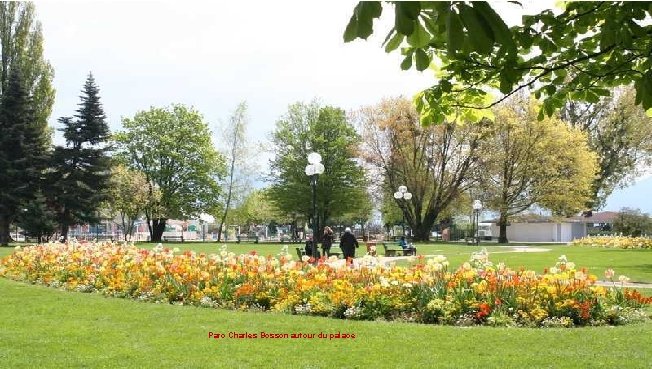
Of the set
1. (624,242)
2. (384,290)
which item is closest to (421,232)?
(624,242)

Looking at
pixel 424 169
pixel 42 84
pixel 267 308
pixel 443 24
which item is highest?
pixel 42 84

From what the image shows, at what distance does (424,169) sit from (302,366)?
42134mm

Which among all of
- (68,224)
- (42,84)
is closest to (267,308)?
(68,224)

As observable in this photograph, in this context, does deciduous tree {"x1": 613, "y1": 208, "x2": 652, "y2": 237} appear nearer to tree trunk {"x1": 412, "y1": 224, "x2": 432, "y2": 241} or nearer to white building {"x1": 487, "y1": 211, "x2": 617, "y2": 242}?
white building {"x1": 487, "y1": 211, "x2": 617, "y2": 242}

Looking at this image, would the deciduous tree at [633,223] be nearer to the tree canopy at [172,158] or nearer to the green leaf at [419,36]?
the tree canopy at [172,158]

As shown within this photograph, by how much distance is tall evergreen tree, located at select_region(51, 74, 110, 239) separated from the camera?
38594 millimetres

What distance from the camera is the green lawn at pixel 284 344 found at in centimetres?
620

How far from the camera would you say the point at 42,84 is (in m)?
41.5

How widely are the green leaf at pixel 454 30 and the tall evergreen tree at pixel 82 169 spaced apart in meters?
39.7

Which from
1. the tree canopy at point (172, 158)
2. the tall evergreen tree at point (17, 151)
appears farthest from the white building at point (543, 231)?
the tall evergreen tree at point (17, 151)

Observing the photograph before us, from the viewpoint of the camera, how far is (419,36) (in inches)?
79.5

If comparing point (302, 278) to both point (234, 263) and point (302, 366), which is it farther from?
point (302, 366)

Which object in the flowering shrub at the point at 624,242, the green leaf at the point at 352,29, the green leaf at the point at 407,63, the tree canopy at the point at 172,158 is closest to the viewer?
the green leaf at the point at 352,29

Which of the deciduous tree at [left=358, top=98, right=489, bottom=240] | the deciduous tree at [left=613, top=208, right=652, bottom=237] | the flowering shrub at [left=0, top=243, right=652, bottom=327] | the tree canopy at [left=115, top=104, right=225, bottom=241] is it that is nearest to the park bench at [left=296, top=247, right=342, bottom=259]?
the flowering shrub at [left=0, top=243, right=652, bottom=327]
